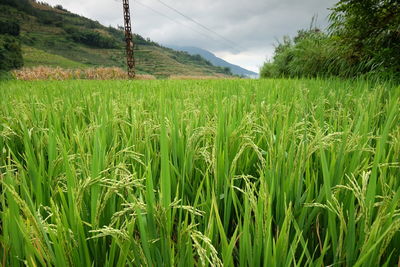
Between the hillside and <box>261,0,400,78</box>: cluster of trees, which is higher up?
the hillside

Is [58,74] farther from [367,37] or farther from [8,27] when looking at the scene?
[8,27]

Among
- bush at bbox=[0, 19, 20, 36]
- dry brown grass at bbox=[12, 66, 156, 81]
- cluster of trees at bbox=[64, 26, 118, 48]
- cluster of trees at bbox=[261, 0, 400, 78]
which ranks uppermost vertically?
cluster of trees at bbox=[64, 26, 118, 48]

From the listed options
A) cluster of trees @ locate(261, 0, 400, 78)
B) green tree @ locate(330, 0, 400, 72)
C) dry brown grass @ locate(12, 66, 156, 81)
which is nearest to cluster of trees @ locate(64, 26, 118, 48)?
dry brown grass @ locate(12, 66, 156, 81)

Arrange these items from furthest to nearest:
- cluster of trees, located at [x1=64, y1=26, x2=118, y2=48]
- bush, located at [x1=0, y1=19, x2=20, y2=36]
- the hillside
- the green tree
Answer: cluster of trees, located at [x1=64, y1=26, x2=118, y2=48] → the hillside → bush, located at [x1=0, y1=19, x2=20, y2=36] → the green tree

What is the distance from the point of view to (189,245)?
48 centimetres

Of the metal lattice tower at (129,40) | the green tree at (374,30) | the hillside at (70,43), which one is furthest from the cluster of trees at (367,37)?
the hillside at (70,43)

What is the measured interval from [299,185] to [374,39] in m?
5.02

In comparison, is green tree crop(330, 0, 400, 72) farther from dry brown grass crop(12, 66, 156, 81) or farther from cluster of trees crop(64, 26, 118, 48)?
cluster of trees crop(64, 26, 118, 48)

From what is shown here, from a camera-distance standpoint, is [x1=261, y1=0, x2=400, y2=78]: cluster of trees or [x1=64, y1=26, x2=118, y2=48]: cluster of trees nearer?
[x1=261, y1=0, x2=400, y2=78]: cluster of trees

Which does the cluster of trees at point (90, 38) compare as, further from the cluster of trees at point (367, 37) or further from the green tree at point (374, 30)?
the green tree at point (374, 30)

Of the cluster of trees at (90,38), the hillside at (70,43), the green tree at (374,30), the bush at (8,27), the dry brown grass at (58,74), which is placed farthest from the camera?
the cluster of trees at (90,38)

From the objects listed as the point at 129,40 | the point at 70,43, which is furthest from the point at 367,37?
the point at 70,43

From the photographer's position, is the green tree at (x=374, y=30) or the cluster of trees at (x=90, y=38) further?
the cluster of trees at (x=90, y=38)

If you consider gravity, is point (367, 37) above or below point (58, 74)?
above
